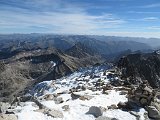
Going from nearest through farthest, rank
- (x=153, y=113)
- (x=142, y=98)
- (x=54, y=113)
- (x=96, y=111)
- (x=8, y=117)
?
(x=8, y=117) < (x=54, y=113) < (x=96, y=111) < (x=153, y=113) < (x=142, y=98)

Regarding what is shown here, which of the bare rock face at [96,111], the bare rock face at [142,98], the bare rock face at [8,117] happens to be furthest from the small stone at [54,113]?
the bare rock face at [142,98]

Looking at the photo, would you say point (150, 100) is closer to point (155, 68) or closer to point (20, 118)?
point (20, 118)

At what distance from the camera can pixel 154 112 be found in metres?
29.5

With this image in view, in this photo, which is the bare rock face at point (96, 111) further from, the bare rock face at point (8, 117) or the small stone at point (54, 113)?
the bare rock face at point (8, 117)

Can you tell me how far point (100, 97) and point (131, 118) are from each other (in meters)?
9.57

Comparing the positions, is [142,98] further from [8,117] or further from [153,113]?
[8,117]

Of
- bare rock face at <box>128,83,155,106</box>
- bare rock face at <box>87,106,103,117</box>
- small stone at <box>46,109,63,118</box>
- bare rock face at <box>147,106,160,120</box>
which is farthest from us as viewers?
bare rock face at <box>128,83,155,106</box>

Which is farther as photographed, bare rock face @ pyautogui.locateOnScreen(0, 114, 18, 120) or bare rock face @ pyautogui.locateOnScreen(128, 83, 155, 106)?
bare rock face @ pyautogui.locateOnScreen(128, 83, 155, 106)

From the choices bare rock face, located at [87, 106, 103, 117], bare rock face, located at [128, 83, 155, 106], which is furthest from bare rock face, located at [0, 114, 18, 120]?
bare rock face, located at [128, 83, 155, 106]

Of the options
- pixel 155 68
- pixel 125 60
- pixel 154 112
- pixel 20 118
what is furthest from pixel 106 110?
pixel 155 68

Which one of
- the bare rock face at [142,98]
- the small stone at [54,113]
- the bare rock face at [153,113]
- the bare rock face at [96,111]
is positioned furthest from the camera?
the bare rock face at [142,98]

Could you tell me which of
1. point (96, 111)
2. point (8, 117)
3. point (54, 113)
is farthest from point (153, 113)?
point (8, 117)

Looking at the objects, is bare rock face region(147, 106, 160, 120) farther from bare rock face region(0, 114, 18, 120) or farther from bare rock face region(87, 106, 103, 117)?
bare rock face region(0, 114, 18, 120)

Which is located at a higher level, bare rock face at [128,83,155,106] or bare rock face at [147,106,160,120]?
bare rock face at [128,83,155,106]
